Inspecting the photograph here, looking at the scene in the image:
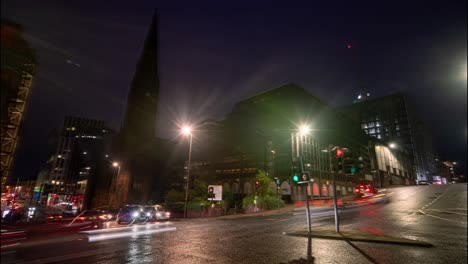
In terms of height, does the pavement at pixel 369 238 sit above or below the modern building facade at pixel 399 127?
below

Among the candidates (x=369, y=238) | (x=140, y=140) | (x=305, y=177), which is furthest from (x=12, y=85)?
(x=140, y=140)

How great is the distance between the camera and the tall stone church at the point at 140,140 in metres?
57.0

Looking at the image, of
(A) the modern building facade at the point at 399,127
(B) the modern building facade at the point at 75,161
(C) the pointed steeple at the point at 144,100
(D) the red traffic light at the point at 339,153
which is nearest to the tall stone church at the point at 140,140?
(C) the pointed steeple at the point at 144,100

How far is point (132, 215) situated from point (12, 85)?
51.5ft

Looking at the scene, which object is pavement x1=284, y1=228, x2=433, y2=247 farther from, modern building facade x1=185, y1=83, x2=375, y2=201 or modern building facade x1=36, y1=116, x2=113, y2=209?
modern building facade x1=36, y1=116, x2=113, y2=209

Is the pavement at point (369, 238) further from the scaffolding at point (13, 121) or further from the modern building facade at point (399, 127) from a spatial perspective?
the modern building facade at point (399, 127)

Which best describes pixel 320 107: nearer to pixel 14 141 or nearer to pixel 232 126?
pixel 232 126

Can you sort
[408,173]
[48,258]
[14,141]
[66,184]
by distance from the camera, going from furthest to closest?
1. [408,173]
2. [66,184]
3. [14,141]
4. [48,258]

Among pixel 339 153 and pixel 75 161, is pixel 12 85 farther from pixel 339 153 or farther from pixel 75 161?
pixel 75 161

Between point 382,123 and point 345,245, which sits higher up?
point 382,123

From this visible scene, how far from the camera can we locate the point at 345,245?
A: 8688 mm

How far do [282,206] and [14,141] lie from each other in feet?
107

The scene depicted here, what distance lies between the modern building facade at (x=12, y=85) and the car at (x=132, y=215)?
40.5ft

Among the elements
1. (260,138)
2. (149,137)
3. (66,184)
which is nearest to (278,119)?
(260,138)
